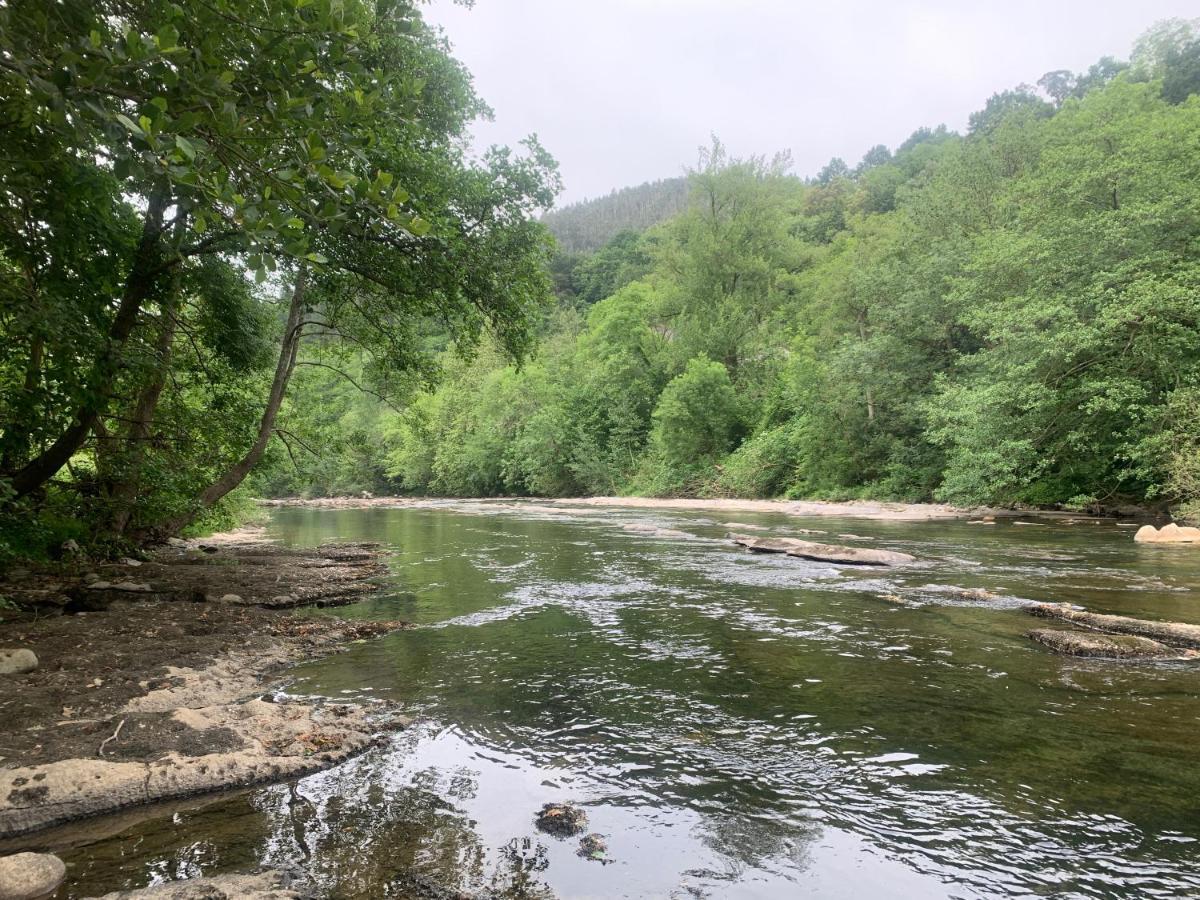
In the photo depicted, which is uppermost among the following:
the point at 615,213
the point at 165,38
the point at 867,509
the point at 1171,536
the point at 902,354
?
the point at 615,213

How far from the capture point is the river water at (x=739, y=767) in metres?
3.31

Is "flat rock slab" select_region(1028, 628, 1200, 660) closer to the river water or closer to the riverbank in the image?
the river water

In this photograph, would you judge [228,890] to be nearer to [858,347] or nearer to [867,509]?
[867,509]

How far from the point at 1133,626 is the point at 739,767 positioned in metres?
6.00

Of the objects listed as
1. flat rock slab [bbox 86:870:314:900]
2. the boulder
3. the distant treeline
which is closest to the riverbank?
flat rock slab [bbox 86:870:314:900]

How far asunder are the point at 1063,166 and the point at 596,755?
2649 centimetres

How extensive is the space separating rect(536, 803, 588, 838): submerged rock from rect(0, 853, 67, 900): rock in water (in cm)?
234

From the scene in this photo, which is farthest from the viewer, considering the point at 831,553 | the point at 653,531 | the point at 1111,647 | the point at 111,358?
the point at 653,531

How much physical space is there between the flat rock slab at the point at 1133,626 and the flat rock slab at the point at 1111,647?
0.25m

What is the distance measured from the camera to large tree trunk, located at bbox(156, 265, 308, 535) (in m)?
13.5

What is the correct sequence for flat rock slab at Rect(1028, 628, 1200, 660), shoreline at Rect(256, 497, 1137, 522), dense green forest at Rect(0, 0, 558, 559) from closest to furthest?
dense green forest at Rect(0, 0, 558, 559) < flat rock slab at Rect(1028, 628, 1200, 660) < shoreline at Rect(256, 497, 1137, 522)

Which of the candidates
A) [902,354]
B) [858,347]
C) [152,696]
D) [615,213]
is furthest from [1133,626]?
[615,213]

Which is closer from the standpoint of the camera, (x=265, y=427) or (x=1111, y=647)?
(x=1111, y=647)

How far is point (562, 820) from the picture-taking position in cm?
383
